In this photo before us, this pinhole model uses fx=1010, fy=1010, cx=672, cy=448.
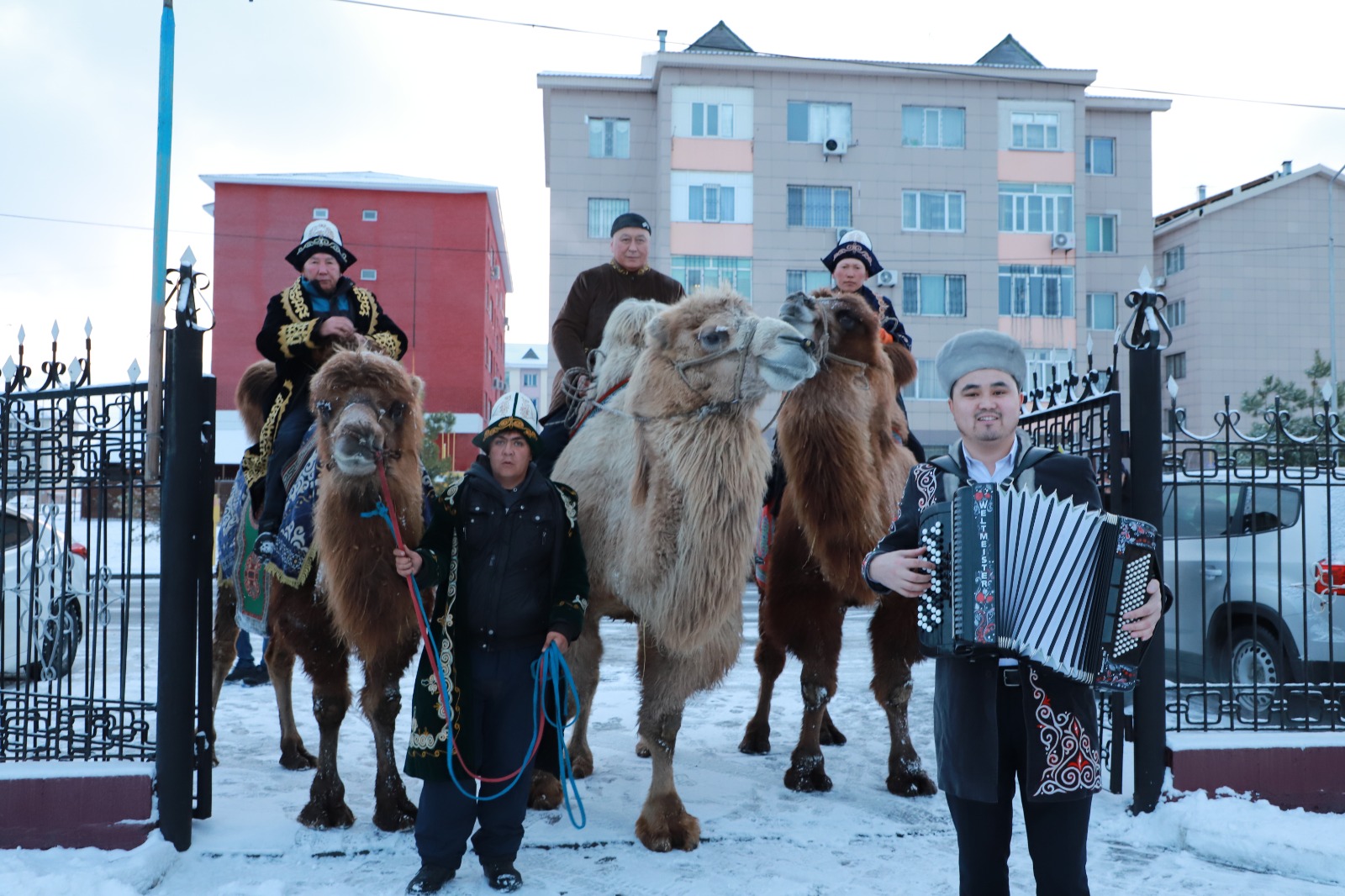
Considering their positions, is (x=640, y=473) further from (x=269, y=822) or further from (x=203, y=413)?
(x=269, y=822)

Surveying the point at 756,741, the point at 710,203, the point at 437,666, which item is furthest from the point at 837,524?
the point at 710,203

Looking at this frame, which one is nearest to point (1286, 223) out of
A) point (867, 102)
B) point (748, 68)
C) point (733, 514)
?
point (867, 102)

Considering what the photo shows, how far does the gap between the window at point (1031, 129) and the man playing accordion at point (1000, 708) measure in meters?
30.0

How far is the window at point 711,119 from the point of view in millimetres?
28469

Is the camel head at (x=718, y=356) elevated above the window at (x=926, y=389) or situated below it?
below

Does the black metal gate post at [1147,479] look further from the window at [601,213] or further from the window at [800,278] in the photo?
the window at [601,213]

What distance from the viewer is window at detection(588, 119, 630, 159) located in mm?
29422

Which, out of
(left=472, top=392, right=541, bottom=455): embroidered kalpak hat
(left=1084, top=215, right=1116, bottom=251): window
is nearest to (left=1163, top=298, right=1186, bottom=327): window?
(left=1084, top=215, right=1116, bottom=251): window

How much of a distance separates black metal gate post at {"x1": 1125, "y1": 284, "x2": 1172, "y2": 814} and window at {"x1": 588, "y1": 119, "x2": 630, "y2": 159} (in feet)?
85.3

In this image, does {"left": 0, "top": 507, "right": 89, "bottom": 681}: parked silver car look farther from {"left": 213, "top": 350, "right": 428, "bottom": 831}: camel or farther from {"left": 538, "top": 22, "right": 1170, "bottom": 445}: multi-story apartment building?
{"left": 538, "top": 22, "right": 1170, "bottom": 445}: multi-story apartment building

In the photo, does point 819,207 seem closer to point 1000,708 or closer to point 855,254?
point 855,254

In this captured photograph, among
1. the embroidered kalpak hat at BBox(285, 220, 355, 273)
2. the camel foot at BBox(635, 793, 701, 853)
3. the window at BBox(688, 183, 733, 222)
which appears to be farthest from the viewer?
the window at BBox(688, 183, 733, 222)

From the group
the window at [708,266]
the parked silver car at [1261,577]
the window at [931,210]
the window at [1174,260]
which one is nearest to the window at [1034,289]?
the window at [931,210]

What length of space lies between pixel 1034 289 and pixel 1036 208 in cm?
250
